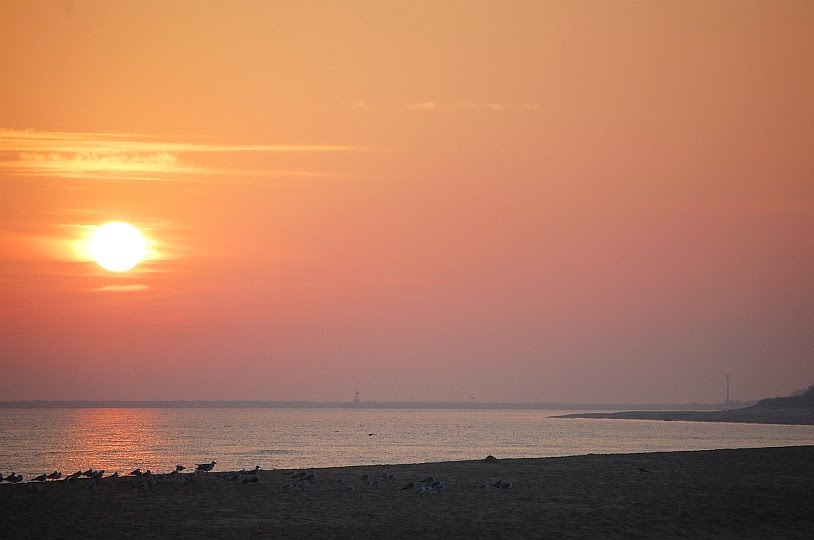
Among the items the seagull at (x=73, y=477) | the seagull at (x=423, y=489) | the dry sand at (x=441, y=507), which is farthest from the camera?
the seagull at (x=73, y=477)

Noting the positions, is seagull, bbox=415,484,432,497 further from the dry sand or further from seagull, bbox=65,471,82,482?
seagull, bbox=65,471,82,482

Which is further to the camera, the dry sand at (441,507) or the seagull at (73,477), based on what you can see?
the seagull at (73,477)

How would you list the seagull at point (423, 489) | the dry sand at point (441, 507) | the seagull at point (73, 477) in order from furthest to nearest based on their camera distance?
the seagull at point (73, 477) → the seagull at point (423, 489) → the dry sand at point (441, 507)

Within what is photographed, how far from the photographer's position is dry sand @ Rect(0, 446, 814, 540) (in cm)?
2366

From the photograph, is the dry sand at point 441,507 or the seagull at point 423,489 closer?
the dry sand at point 441,507

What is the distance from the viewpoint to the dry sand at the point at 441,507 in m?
23.7

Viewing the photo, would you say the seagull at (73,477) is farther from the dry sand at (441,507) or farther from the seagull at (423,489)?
the seagull at (423,489)

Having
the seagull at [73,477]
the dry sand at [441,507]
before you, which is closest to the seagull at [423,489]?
the dry sand at [441,507]

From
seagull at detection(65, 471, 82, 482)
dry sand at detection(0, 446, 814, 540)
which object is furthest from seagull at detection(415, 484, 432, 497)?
seagull at detection(65, 471, 82, 482)

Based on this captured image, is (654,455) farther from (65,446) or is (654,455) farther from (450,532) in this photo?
(65,446)

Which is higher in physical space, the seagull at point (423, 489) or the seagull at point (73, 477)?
the seagull at point (73, 477)

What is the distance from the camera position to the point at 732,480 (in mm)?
33844

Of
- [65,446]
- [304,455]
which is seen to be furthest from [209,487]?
[65,446]

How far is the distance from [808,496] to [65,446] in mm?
91092
